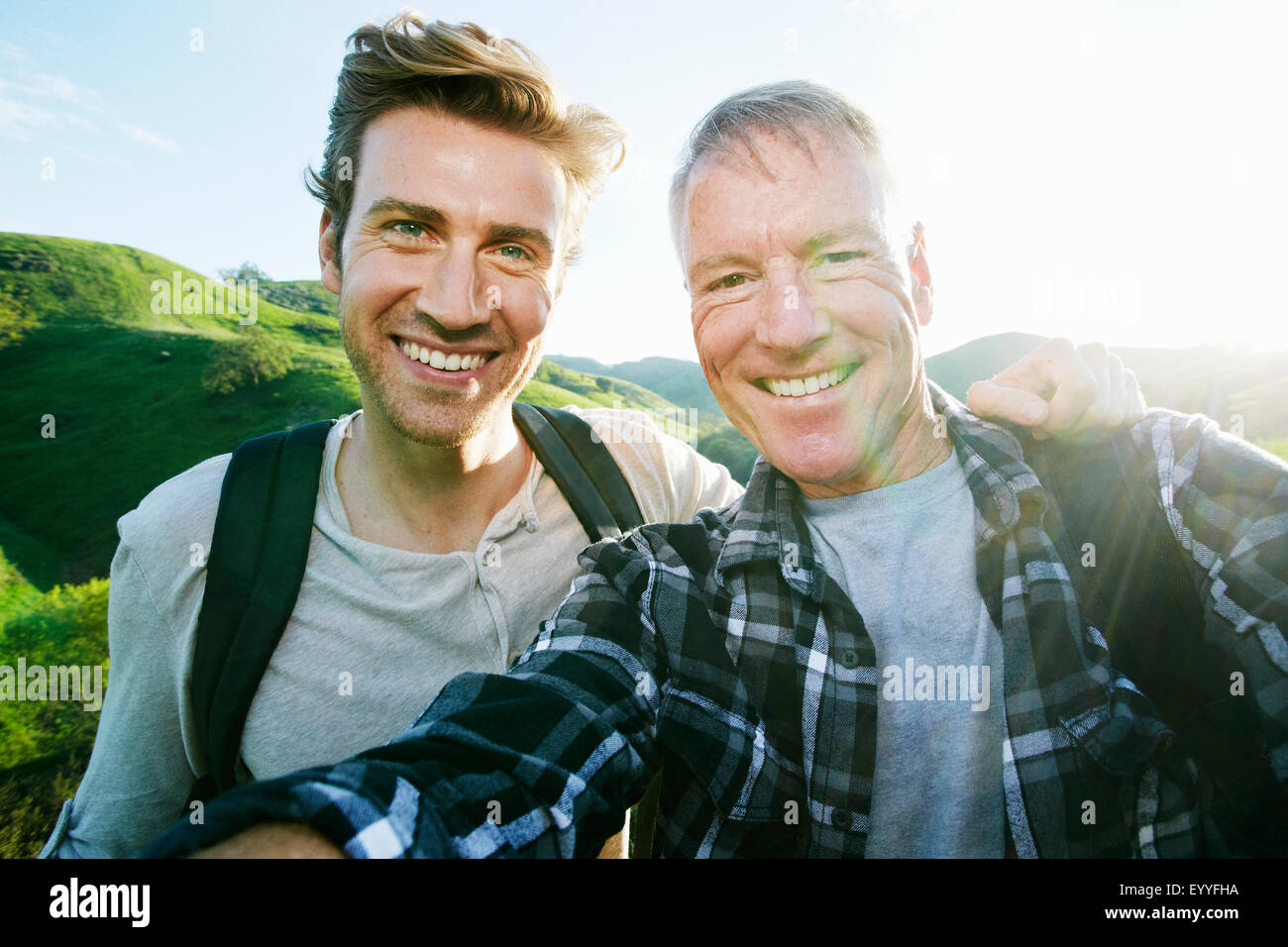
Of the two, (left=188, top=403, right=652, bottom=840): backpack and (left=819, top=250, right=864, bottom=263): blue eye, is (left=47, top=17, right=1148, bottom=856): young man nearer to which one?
(left=188, top=403, right=652, bottom=840): backpack

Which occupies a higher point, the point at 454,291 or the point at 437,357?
the point at 454,291

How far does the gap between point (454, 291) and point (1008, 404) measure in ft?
9.28

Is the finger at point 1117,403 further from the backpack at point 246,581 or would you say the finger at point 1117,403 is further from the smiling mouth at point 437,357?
the smiling mouth at point 437,357

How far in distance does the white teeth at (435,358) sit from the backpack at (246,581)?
30.5 inches

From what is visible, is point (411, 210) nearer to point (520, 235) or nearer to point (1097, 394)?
point (520, 235)

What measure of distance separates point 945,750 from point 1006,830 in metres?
0.33

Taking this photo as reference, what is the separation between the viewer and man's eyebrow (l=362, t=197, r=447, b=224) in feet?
10.4

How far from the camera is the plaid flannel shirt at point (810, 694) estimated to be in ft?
6.19

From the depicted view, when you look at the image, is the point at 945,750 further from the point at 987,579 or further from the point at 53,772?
the point at 53,772

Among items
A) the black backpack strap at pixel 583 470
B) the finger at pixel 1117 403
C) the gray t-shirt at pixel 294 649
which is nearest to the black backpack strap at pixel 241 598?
the gray t-shirt at pixel 294 649

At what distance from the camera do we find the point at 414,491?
3.42m

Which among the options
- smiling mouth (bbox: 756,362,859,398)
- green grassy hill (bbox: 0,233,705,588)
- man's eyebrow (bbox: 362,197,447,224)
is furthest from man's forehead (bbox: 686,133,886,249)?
green grassy hill (bbox: 0,233,705,588)

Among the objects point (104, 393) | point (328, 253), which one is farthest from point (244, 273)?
point (328, 253)

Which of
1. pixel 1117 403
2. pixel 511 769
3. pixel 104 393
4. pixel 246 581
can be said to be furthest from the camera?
pixel 104 393
